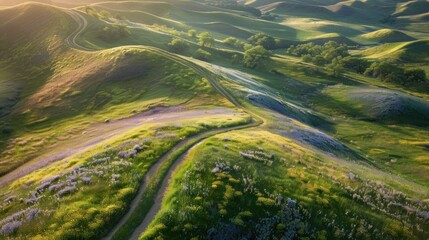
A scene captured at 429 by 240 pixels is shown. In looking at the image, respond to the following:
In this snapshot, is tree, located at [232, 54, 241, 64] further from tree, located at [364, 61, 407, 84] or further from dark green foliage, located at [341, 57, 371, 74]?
tree, located at [364, 61, 407, 84]

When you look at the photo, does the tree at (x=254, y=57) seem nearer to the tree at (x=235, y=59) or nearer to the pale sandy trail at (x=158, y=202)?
the tree at (x=235, y=59)

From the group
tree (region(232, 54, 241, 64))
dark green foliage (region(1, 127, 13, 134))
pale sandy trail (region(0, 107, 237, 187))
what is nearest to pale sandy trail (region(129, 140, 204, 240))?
pale sandy trail (region(0, 107, 237, 187))

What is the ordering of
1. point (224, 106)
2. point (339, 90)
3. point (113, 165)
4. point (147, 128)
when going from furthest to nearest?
point (339, 90) < point (224, 106) < point (147, 128) < point (113, 165)

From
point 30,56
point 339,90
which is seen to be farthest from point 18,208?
point 339,90

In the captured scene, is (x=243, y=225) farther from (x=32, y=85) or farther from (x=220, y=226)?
(x=32, y=85)

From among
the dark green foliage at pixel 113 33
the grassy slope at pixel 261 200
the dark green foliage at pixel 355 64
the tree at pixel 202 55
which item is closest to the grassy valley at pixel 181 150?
the grassy slope at pixel 261 200

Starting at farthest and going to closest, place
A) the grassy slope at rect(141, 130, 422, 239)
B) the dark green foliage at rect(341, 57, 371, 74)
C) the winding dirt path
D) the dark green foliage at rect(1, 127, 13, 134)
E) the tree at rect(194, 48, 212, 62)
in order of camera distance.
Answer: the dark green foliage at rect(341, 57, 371, 74), the tree at rect(194, 48, 212, 62), the winding dirt path, the dark green foliage at rect(1, 127, 13, 134), the grassy slope at rect(141, 130, 422, 239)
